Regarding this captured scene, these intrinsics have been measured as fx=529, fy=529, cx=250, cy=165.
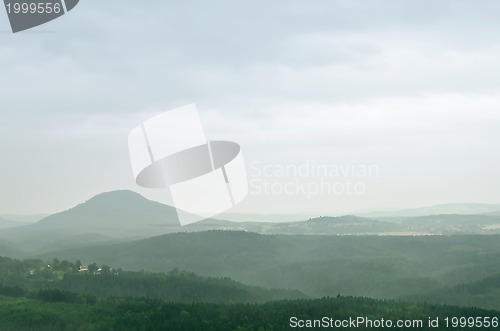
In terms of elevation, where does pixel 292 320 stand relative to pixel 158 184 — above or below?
below

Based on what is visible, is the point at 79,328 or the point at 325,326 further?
the point at 325,326

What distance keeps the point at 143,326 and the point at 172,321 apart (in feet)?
35.8

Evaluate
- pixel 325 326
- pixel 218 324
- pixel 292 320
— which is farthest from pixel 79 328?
pixel 325 326

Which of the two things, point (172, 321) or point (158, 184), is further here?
point (172, 321)

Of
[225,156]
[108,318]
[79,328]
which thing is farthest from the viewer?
[108,318]

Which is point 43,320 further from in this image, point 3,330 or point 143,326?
point 143,326

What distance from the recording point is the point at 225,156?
8800cm

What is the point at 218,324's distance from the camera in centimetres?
19238

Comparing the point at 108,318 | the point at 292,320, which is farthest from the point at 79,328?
the point at 292,320

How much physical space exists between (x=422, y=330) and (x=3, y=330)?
15423 centimetres

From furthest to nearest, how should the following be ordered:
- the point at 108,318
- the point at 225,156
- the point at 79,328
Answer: the point at 108,318, the point at 79,328, the point at 225,156

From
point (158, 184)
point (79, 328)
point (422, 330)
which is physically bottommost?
point (422, 330)

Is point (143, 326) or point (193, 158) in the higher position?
point (193, 158)

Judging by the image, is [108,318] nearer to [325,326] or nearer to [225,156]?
[325,326]
